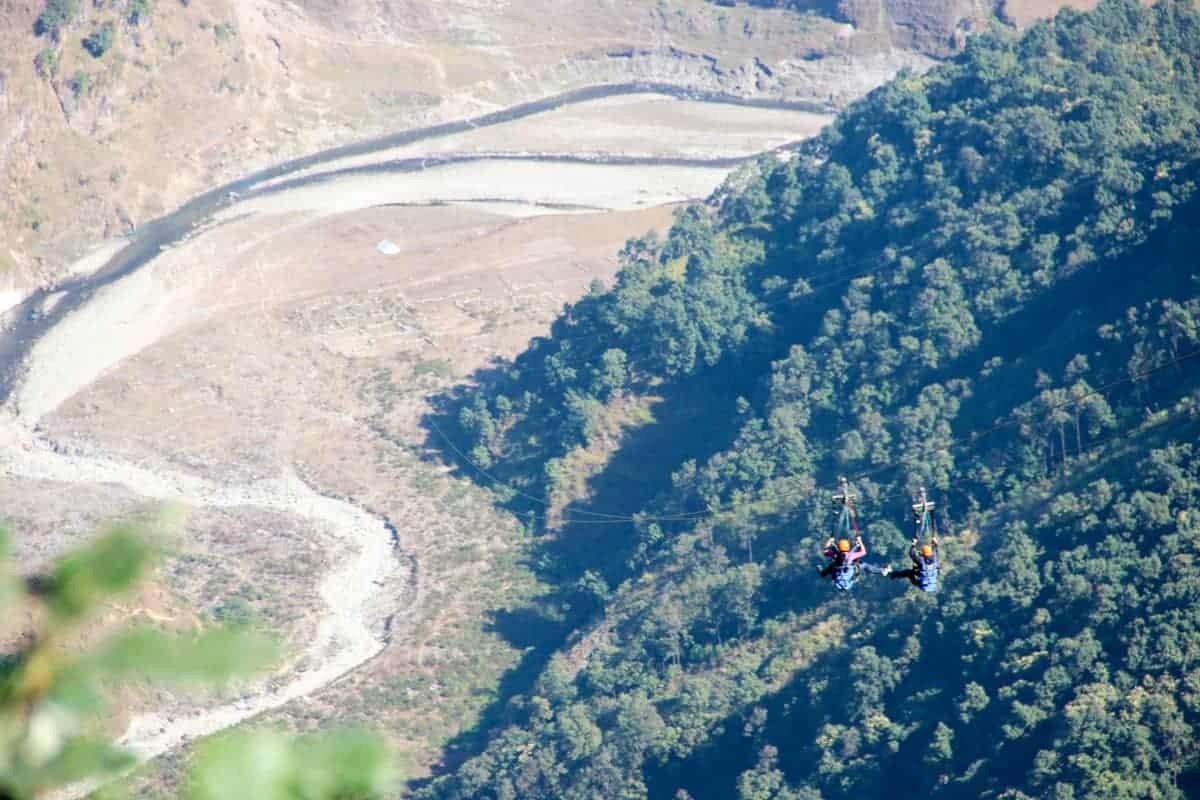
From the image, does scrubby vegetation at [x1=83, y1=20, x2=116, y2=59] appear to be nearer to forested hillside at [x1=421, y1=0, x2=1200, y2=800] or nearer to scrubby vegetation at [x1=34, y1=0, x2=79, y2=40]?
scrubby vegetation at [x1=34, y1=0, x2=79, y2=40]

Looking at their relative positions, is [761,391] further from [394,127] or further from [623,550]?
[394,127]

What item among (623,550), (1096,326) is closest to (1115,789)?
(1096,326)

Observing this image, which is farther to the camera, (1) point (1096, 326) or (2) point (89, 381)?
(2) point (89, 381)

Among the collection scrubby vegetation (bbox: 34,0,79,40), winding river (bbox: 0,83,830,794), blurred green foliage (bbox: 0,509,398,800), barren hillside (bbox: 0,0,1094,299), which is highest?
blurred green foliage (bbox: 0,509,398,800)

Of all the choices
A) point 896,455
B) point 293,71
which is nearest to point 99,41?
point 293,71

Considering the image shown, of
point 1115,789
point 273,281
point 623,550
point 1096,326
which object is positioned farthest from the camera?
point 273,281

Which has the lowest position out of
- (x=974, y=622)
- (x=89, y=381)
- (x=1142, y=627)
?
(x=89, y=381)

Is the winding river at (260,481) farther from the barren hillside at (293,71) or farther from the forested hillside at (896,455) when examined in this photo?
the forested hillside at (896,455)

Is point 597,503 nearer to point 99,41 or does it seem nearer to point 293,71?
point 99,41

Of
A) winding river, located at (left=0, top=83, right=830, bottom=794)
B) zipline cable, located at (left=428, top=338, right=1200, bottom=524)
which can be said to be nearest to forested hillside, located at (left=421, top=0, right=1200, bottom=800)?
zipline cable, located at (left=428, top=338, right=1200, bottom=524)
